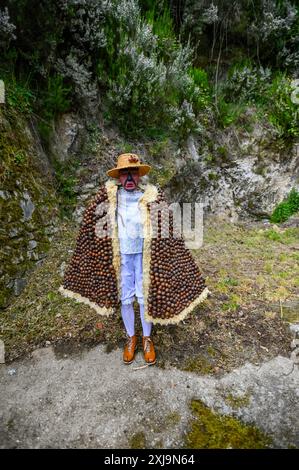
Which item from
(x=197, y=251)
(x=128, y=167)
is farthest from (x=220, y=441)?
(x=197, y=251)

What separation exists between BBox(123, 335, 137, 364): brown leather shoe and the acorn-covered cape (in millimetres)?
512

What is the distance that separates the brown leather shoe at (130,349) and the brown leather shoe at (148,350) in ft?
0.38

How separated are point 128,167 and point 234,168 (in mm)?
4757

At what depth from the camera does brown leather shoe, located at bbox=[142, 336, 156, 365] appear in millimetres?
3660

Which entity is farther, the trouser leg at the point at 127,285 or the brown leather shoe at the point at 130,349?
the brown leather shoe at the point at 130,349

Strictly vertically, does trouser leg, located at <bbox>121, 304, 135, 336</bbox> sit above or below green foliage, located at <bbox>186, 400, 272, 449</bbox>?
above

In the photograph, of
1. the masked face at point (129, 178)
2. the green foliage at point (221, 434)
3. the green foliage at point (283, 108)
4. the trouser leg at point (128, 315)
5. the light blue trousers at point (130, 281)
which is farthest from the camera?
the green foliage at point (283, 108)

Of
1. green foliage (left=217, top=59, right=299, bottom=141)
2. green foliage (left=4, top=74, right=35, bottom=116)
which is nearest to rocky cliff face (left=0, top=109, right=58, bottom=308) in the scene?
green foliage (left=4, top=74, right=35, bottom=116)

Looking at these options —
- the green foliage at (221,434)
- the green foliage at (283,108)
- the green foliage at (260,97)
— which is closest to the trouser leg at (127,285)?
the green foliage at (221,434)

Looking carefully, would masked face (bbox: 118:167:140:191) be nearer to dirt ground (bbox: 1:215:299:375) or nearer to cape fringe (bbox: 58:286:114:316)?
cape fringe (bbox: 58:286:114:316)

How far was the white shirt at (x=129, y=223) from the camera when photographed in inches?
131

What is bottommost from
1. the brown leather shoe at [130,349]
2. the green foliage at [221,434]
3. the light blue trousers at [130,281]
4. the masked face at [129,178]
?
the green foliage at [221,434]

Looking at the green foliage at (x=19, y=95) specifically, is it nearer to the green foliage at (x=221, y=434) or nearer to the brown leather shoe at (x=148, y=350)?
the brown leather shoe at (x=148, y=350)

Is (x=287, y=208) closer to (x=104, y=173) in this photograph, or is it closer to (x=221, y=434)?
(x=104, y=173)
